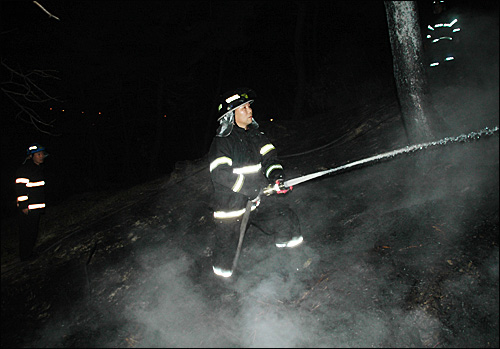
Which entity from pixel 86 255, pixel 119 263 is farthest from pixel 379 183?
Answer: pixel 86 255

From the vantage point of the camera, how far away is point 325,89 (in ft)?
53.3

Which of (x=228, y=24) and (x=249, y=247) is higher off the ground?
(x=228, y=24)

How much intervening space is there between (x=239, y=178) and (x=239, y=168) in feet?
Result: 0.56

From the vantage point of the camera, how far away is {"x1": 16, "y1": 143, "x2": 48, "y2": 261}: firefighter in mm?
5695

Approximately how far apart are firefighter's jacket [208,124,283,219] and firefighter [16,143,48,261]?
4.33 meters

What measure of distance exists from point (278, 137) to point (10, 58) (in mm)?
8437

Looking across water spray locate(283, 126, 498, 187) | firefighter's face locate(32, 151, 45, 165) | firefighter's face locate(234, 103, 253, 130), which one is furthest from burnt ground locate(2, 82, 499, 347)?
firefighter's face locate(234, 103, 253, 130)

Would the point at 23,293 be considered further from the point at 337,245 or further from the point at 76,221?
the point at 337,245

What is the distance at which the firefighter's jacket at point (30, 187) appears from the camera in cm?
570

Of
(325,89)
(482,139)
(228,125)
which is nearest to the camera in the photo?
(228,125)

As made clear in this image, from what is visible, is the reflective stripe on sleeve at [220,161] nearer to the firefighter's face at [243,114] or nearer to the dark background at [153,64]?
the firefighter's face at [243,114]

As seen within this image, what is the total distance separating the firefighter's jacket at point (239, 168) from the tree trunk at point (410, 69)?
260 centimetres

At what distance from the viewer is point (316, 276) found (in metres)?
3.55

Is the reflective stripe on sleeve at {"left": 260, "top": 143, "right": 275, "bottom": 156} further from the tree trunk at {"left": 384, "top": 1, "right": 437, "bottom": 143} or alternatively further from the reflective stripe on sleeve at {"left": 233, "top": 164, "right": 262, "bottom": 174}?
the tree trunk at {"left": 384, "top": 1, "right": 437, "bottom": 143}
